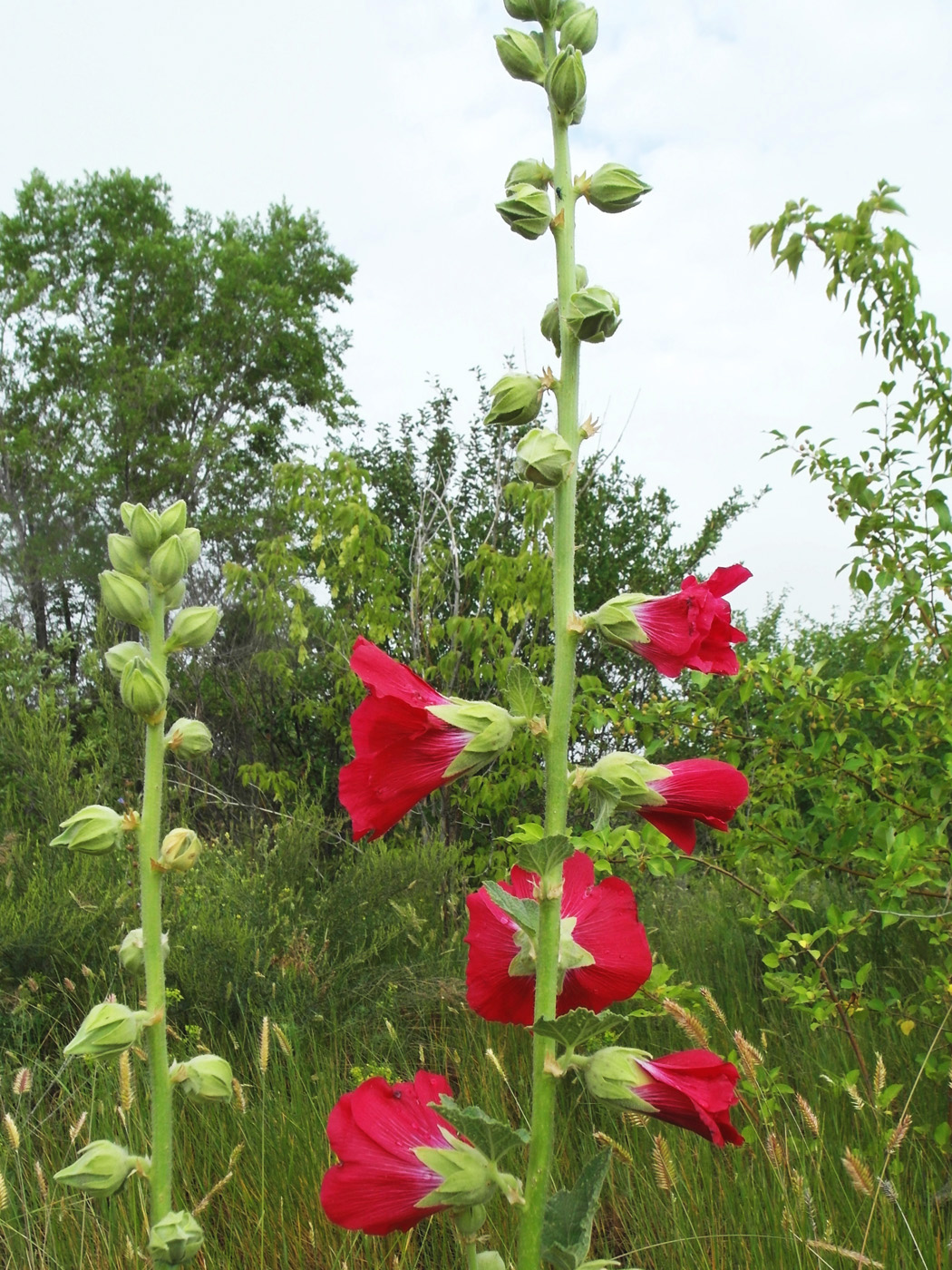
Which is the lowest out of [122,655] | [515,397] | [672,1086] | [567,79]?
[672,1086]

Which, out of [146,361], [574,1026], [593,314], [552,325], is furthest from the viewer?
[146,361]

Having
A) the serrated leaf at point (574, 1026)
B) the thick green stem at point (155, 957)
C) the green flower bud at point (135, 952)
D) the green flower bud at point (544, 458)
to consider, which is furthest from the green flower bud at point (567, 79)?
→ the green flower bud at point (135, 952)

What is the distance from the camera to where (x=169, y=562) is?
3.98ft

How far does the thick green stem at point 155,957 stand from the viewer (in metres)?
1.10

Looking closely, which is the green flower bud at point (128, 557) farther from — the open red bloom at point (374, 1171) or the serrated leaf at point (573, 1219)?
the serrated leaf at point (573, 1219)

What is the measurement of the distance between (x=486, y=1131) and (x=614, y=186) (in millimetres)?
976

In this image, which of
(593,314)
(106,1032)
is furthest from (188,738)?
(593,314)

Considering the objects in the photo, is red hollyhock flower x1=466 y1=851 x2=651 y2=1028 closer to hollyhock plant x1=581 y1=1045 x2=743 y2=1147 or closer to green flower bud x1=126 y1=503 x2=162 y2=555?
hollyhock plant x1=581 y1=1045 x2=743 y2=1147

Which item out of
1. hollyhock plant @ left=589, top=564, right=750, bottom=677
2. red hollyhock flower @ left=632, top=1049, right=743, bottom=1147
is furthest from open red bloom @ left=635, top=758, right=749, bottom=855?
red hollyhock flower @ left=632, top=1049, right=743, bottom=1147

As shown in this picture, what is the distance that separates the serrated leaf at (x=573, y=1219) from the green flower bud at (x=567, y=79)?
104cm

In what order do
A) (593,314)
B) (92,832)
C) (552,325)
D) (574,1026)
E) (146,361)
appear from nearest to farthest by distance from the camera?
(574,1026), (593,314), (552,325), (92,832), (146,361)

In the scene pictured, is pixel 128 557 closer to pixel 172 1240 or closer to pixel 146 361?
pixel 172 1240

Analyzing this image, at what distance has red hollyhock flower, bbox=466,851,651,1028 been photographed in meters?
0.99

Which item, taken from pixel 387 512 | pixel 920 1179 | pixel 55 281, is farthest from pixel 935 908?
pixel 55 281
